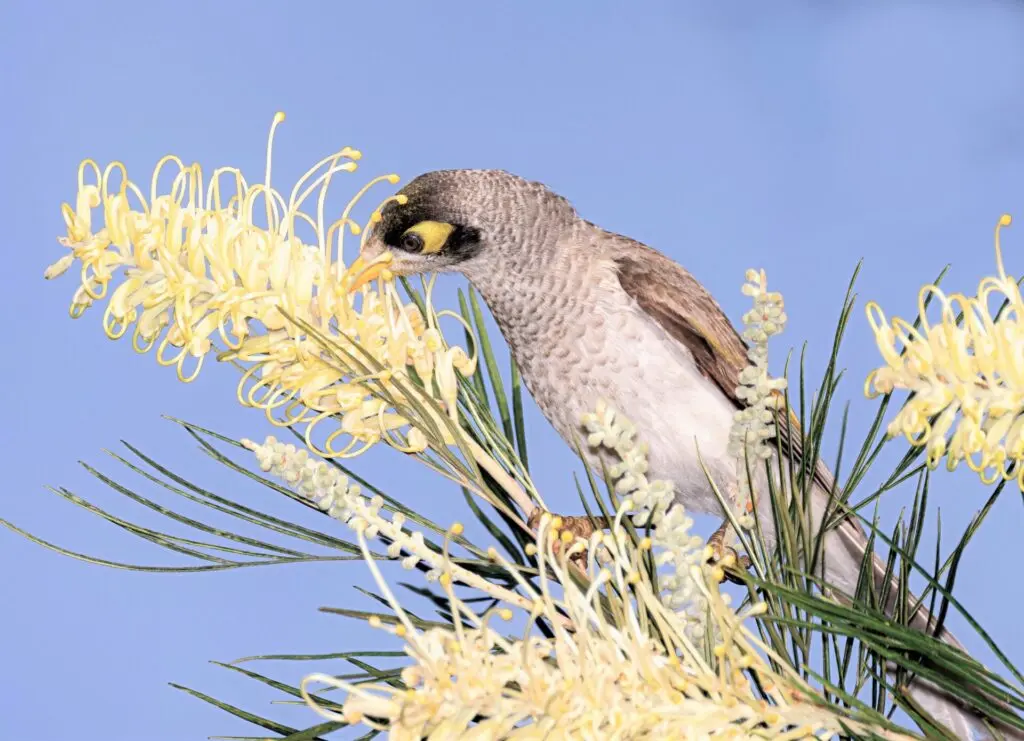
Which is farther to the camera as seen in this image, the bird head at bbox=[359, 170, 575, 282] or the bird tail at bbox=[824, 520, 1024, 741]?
the bird head at bbox=[359, 170, 575, 282]

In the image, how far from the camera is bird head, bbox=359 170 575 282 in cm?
73

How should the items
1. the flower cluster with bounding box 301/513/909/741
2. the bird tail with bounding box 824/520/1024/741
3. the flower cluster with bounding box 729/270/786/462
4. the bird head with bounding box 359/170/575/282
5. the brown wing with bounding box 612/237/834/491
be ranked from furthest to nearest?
1. the brown wing with bounding box 612/237/834/491
2. the bird head with bounding box 359/170/575/282
3. the bird tail with bounding box 824/520/1024/741
4. the flower cluster with bounding box 729/270/786/462
5. the flower cluster with bounding box 301/513/909/741

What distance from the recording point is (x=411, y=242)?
74 centimetres

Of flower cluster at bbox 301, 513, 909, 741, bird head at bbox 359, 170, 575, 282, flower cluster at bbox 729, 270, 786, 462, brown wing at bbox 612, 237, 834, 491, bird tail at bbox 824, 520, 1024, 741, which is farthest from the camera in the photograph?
brown wing at bbox 612, 237, 834, 491

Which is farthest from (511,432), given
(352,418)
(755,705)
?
(755,705)

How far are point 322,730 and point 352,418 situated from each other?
0.13 metres

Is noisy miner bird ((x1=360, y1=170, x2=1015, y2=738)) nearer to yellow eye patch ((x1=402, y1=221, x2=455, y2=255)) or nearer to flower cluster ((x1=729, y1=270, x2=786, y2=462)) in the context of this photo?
yellow eye patch ((x1=402, y1=221, x2=455, y2=255))

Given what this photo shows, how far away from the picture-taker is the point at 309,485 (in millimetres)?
377

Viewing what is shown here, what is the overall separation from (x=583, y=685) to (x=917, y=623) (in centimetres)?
52

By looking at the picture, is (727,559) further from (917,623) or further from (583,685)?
(917,623)

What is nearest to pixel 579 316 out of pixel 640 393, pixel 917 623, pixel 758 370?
pixel 640 393

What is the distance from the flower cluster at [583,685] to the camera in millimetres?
274

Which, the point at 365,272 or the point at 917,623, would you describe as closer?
the point at 365,272

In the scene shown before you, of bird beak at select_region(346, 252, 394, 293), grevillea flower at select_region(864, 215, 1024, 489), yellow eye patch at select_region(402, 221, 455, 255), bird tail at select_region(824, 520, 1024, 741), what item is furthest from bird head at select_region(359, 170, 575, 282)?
grevillea flower at select_region(864, 215, 1024, 489)
